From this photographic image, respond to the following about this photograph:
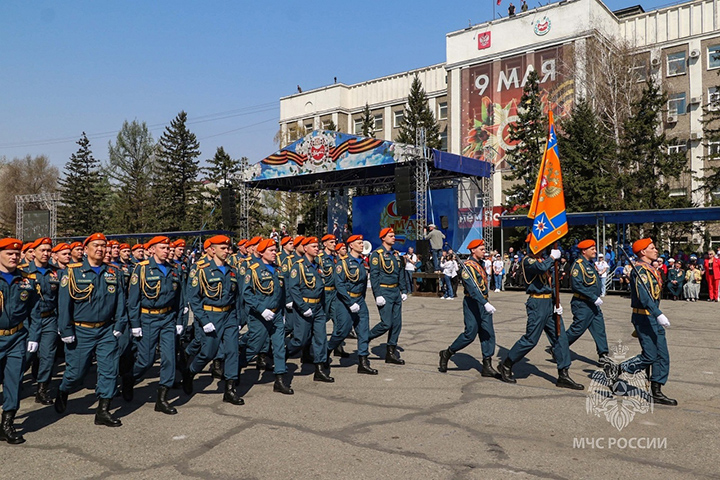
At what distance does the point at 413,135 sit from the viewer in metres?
43.5

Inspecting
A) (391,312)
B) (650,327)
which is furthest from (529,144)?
(650,327)

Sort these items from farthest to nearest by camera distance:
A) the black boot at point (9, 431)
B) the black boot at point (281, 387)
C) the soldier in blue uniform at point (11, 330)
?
the black boot at point (281, 387)
the soldier in blue uniform at point (11, 330)
the black boot at point (9, 431)

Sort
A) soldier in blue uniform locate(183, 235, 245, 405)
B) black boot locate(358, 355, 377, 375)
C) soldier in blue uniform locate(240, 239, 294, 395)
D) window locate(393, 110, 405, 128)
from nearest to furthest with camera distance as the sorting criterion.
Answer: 1. soldier in blue uniform locate(183, 235, 245, 405)
2. soldier in blue uniform locate(240, 239, 294, 395)
3. black boot locate(358, 355, 377, 375)
4. window locate(393, 110, 405, 128)

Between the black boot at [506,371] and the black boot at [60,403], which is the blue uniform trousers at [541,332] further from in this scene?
the black boot at [60,403]

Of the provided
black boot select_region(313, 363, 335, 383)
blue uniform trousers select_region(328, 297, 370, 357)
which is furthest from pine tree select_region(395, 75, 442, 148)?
black boot select_region(313, 363, 335, 383)

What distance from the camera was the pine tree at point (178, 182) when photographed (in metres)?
47.8

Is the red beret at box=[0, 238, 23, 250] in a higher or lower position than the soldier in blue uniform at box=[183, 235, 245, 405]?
higher

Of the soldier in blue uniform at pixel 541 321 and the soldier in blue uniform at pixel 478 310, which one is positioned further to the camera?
the soldier in blue uniform at pixel 478 310

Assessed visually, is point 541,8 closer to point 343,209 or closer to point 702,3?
point 702,3

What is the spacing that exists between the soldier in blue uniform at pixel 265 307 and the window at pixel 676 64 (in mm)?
38573

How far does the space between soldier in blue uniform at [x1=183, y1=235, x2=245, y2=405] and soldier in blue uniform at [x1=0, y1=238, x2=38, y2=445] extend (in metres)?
1.73

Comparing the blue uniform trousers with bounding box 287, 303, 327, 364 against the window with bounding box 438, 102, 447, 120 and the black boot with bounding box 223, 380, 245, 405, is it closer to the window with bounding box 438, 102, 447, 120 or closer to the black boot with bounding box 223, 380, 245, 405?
the black boot with bounding box 223, 380, 245, 405

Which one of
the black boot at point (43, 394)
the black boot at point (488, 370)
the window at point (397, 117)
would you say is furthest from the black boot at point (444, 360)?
the window at point (397, 117)

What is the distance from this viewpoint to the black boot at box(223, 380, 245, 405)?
661 cm
